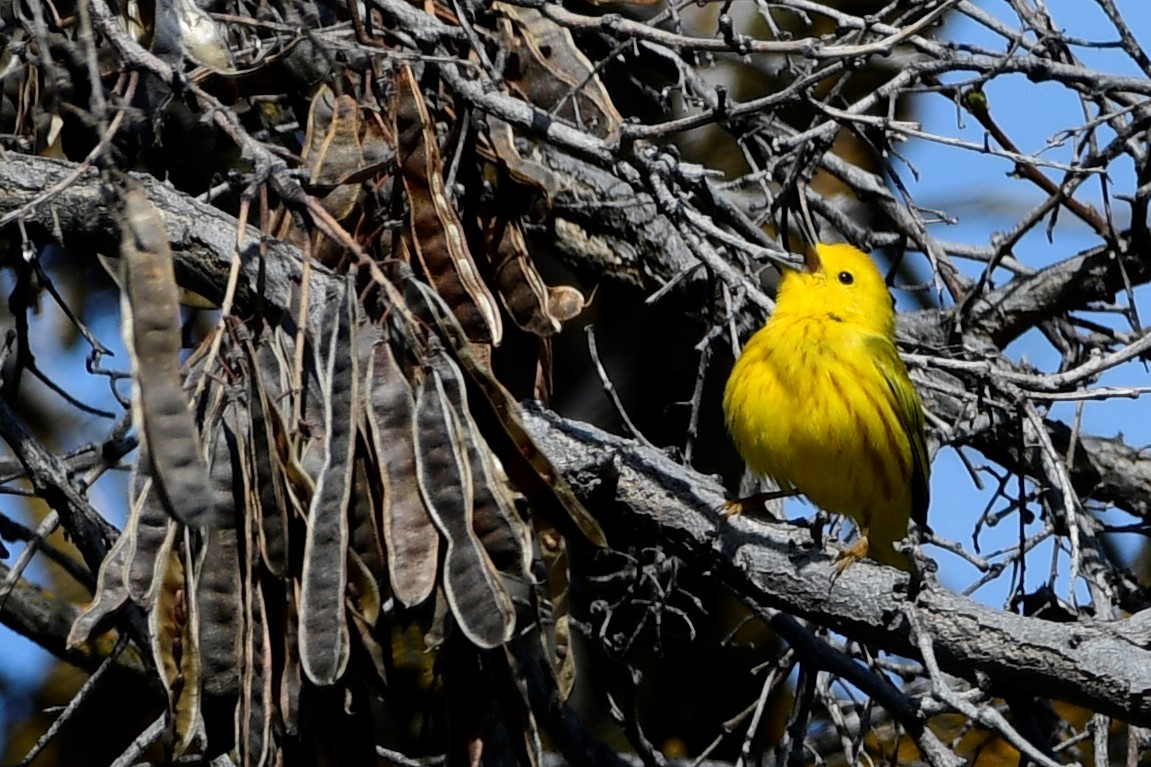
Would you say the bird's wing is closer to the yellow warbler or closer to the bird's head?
the yellow warbler

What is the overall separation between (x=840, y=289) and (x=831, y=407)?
567 millimetres

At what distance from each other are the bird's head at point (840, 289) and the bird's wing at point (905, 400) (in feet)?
0.82

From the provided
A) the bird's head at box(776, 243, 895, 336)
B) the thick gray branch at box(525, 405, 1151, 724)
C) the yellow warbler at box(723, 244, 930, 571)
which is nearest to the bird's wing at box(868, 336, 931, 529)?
the yellow warbler at box(723, 244, 930, 571)

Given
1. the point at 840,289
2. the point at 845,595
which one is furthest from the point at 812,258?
the point at 845,595

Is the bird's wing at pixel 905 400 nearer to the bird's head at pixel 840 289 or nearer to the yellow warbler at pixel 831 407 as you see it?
the yellow warbler at pixel 831 407

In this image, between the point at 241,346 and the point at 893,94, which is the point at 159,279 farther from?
the point at 893,94

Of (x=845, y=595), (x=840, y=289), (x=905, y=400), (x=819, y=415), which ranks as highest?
(x=840, y=289)

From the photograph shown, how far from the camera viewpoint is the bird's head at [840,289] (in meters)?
5.28

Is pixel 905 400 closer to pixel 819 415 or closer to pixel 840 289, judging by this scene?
pixel 819 415

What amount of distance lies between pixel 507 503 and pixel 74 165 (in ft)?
5.52

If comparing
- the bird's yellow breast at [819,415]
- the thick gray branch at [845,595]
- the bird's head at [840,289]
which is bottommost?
the thick gray branch at [845,595]

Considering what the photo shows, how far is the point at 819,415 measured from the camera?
16.1 ft

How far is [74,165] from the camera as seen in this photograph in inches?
152

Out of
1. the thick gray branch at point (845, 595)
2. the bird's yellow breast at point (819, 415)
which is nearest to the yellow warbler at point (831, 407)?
the bird's yellow breast at point (819, 415)
